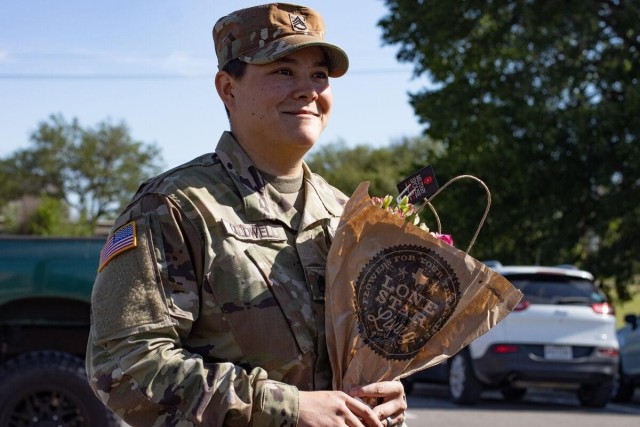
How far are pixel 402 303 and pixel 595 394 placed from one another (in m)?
11.2

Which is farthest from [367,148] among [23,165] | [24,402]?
[24,402]

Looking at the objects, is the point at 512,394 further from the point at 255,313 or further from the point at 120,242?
the point at 120,242

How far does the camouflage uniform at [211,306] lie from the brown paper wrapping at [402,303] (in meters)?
0.07

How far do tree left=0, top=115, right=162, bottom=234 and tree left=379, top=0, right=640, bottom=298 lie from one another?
204 feet

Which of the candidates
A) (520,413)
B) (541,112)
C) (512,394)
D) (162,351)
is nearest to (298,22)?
(162,351)

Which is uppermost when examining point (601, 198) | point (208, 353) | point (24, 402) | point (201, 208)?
point (601, 198)

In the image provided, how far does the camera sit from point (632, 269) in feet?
79.9

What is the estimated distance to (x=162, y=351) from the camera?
2.29m

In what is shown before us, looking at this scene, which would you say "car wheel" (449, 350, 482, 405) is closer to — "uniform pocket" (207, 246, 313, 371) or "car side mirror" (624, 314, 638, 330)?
"car side mirror" (624, 314, 638, 330)

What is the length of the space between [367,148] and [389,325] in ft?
292

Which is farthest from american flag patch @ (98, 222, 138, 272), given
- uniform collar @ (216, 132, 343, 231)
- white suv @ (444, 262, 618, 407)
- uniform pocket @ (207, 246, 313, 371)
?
white suv @ (444, 262, 618, 407)

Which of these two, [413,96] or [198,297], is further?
[413,96]

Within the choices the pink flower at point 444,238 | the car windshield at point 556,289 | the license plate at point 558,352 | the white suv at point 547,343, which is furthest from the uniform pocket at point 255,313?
the car windshield at point 556,289

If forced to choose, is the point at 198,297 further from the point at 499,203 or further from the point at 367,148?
the point at 367,148
